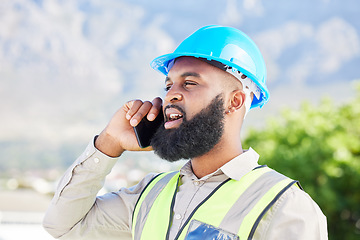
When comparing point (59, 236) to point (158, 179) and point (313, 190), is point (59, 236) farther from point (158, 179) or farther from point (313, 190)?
point (313, 190)

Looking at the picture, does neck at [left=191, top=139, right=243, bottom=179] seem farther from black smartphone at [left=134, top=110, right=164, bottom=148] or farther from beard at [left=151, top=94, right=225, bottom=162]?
black smartphone at [left=134, top=110, right=164, bottom=148]

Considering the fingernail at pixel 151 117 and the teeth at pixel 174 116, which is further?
the fingernail at pixel 151 117

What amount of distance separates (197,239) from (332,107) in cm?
1565

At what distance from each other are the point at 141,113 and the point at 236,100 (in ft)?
1.50

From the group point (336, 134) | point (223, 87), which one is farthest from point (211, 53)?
point (336, 134)

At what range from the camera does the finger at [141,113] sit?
2.06 metres

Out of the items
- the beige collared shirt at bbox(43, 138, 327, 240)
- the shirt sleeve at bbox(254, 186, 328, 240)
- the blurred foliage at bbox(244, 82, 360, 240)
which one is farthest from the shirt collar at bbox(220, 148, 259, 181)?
the blurred foliage at bbox(244, 82, 360, 240)

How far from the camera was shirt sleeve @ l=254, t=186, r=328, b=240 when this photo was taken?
1.50 m

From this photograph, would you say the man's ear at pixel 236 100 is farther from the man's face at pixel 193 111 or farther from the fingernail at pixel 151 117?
the fingernail at pixel 151 117

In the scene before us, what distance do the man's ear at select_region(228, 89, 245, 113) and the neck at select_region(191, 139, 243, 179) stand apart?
0.15 metres

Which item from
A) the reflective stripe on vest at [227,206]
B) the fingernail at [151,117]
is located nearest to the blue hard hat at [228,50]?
the fingernail at [151,117]

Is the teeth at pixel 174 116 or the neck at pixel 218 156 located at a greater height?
the teeth at pixel 174 116

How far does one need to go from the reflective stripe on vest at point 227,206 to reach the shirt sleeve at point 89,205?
180 millimetres

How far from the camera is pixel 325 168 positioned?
1124 cm
